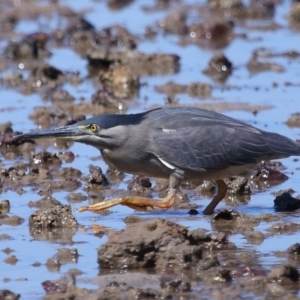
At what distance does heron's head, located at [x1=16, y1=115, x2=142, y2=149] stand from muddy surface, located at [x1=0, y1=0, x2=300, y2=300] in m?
0.61

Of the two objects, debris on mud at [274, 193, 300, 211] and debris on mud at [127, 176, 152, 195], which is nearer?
debris on mud at [274, 193, 300, 211]

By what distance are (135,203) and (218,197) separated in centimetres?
79

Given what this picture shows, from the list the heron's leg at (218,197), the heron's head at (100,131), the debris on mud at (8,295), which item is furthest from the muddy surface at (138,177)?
the heron's head at (100,131)

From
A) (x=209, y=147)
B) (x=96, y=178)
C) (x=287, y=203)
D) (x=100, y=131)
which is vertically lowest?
(x=287, y=203)

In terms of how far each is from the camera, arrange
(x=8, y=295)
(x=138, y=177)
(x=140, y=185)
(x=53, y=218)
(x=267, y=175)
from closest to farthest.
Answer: (x=8, y=295) < (x=53, y=218) < (x=140, y=185) < (x=138, y=177) < (x=267, y=175)

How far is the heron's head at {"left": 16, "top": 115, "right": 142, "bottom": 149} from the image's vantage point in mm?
9547

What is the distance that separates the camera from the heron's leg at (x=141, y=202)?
938 centimetres

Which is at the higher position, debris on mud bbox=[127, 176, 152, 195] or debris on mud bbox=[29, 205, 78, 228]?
debris on mud bbox=[127, 176, 152, 195]

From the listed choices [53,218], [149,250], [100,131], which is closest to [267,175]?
[100,131]

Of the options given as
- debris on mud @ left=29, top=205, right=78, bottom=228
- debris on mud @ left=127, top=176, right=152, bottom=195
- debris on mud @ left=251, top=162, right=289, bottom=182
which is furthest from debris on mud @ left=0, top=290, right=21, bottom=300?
debris on mud @ left=251, top=162, right=289, bottom=182

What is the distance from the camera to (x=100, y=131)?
31.3ft

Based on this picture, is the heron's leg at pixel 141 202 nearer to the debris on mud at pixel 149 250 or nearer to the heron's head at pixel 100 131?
the heron's head at pixel 100 131

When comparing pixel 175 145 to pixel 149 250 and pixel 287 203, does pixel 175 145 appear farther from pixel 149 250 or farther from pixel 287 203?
pixel 149 250

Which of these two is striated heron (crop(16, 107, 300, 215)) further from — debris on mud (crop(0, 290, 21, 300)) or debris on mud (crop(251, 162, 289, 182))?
debris on mud (crop(0, 290, 21, 300))
